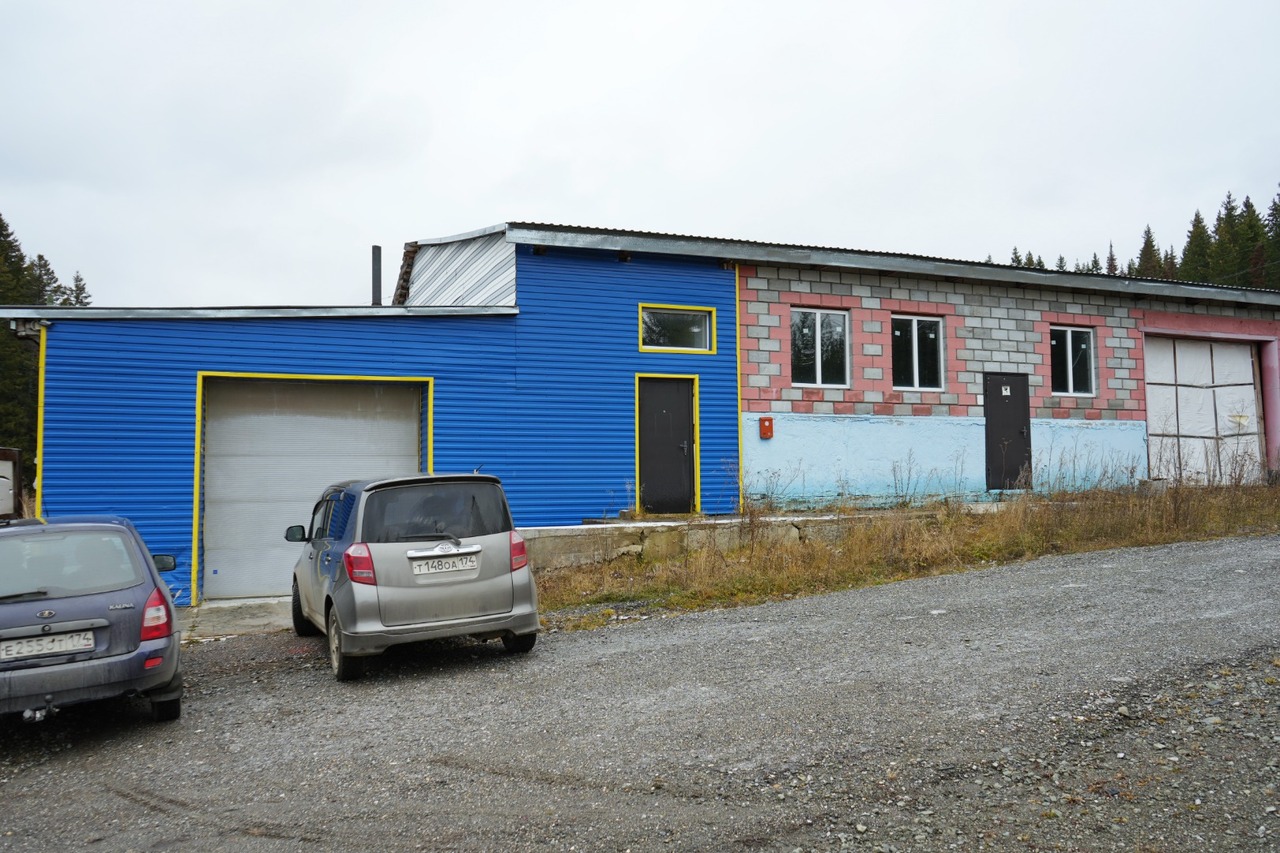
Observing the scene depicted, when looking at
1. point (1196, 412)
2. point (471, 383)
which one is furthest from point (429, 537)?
point (1196, 412)

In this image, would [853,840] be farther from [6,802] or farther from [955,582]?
[955,582]

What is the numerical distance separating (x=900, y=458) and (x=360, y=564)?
1109 centimetres

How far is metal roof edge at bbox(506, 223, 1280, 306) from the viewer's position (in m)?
14.1

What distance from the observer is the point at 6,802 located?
484 cm

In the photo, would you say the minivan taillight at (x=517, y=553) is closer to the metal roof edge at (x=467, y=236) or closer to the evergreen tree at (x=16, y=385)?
the metal roof edge at (x=467, y=236)

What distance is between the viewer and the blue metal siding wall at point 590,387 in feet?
45.8

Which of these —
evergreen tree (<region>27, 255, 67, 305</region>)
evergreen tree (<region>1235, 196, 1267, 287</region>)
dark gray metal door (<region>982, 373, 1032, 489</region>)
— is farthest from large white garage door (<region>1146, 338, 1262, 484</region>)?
evergreen tree (<region>27, 255, 67, 305</region>)

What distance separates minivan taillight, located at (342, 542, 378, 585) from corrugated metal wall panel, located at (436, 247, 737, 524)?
609 centimetres

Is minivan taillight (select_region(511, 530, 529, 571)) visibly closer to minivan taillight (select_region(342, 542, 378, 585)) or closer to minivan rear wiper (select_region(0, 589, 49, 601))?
minivan taillight (select_region(342, 542, 378, 585))

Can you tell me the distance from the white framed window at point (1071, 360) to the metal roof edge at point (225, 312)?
35.1 feet

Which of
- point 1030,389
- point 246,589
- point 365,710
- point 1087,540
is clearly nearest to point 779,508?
point 1087,540

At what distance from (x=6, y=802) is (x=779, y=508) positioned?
11.6 meters

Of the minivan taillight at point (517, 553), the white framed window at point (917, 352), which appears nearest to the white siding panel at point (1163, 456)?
the white framed window at point (917, 352)

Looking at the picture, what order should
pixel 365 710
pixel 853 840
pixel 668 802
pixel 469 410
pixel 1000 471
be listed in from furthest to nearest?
1. pixel 1000 471
2. pixel 469 410
3. pixel 365 710
4. pixel 668 802
5. pixel 853 840
